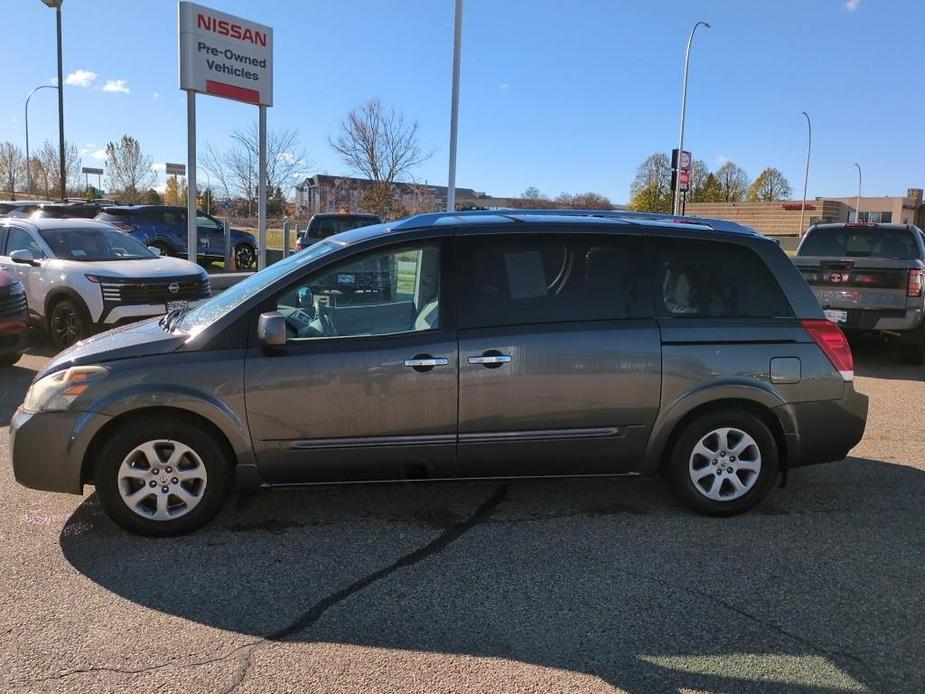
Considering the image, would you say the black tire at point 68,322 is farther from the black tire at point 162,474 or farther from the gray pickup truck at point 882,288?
the gray pickup truck at point 882,288

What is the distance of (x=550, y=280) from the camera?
418 centimetres

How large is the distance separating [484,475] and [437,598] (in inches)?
36.5

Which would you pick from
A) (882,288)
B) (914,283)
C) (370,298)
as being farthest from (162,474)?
(914,283)

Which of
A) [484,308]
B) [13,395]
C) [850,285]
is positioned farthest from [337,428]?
[850,285]

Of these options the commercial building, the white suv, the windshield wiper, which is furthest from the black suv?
the commercial building

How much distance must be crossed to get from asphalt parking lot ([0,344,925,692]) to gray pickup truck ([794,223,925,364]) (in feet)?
16.1

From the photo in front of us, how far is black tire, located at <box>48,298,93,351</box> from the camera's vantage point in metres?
9.15

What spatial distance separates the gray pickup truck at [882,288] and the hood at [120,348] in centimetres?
748

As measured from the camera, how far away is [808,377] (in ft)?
14.2

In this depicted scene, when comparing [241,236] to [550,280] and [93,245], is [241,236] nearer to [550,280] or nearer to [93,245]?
[93,245]

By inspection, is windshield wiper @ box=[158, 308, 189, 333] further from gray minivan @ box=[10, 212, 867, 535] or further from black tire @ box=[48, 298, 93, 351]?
black tire @ box=[48, 298, 93, 351]

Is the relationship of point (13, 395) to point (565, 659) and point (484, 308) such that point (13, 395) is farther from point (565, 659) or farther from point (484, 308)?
point (565, 659)

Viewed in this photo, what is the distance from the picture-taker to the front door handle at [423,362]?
13.0 ft

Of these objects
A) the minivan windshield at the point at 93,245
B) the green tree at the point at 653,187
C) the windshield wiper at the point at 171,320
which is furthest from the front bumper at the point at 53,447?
the green tree at the point at 653,187
